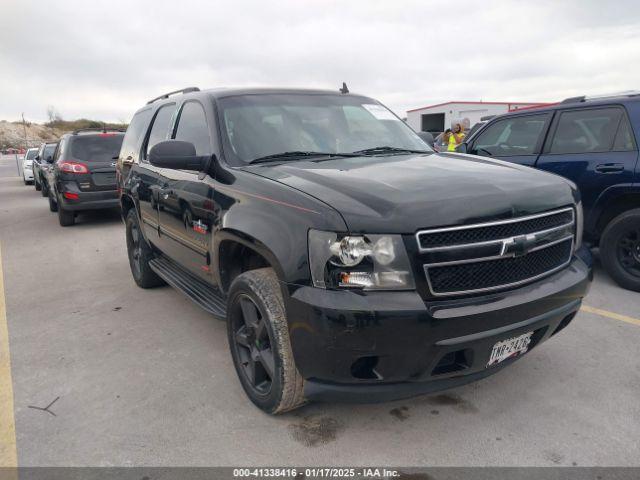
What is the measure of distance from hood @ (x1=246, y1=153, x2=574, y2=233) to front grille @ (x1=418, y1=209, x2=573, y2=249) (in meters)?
0.04

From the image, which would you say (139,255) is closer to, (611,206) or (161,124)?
(161,124)

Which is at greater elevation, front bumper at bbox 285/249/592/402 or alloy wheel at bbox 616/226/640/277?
front bumper at bbox 285/249/592/402

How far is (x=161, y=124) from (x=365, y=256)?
3120mm

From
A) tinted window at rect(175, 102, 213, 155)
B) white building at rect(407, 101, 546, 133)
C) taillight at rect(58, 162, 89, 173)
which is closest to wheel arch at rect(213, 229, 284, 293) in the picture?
tinted window at rect(175, 102, 213, 155)

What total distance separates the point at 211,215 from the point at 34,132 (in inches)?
4283

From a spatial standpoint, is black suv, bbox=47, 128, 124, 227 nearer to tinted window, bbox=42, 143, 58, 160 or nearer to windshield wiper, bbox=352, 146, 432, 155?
windshield wiper, bbox=352, 146, 432, 155

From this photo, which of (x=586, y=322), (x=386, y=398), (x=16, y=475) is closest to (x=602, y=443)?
(x=386, y=398)

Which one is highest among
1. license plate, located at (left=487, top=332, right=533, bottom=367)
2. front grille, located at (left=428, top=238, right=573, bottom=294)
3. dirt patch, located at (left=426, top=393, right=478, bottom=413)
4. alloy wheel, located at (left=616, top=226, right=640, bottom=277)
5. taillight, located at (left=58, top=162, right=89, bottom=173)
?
taillight, located at (left=58, top=162, right=89, bottom=173)

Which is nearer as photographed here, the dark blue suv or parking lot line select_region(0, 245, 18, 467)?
parking lot line select_region(0, 245, 18, 467)

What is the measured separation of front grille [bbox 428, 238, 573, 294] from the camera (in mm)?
2287

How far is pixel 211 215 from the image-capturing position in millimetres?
3219

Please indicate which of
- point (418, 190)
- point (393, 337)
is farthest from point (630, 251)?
point (393, 337)

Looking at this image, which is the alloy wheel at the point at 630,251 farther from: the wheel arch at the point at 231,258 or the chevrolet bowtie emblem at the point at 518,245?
the wheel arch at the point at 231,258

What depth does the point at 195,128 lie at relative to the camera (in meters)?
3.78
